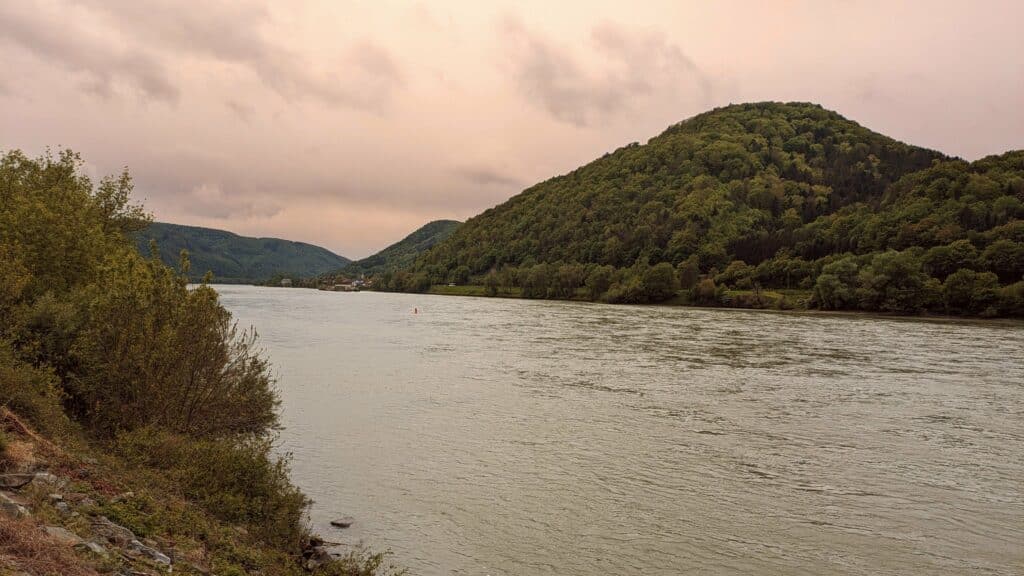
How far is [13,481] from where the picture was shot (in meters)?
8.91

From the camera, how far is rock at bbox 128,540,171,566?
844 centimetres

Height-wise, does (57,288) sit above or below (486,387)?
above

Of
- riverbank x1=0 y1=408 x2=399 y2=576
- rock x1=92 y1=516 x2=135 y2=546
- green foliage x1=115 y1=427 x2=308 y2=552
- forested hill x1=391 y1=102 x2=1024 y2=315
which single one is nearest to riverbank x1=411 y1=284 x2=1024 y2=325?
forested hill x1=391 y1=102 x2=1024 y2=315

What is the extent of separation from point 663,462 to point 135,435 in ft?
46.4

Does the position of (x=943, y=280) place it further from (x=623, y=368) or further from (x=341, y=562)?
(x=341, y=562)

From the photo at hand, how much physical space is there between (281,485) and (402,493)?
3.38 metres

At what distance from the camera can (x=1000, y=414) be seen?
26.8m

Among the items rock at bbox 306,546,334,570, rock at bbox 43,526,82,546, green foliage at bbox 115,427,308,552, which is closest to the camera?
rock at bbox 43,526,82,546

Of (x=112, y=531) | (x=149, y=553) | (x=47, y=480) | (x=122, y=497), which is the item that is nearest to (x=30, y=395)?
(x=47, y=480)

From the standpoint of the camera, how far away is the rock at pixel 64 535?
7488 mm

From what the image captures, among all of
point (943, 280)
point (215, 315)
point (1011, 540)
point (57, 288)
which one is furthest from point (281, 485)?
point (943, 280)

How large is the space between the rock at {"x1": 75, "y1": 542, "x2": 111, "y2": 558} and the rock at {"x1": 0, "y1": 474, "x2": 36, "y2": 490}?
6.90 ft

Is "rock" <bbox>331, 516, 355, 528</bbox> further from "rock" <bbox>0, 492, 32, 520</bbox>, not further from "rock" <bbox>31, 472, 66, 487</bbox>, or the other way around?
"rock" <bbox>0, 492, 32, 520</bbox>

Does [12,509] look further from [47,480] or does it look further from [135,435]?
[135,435]
